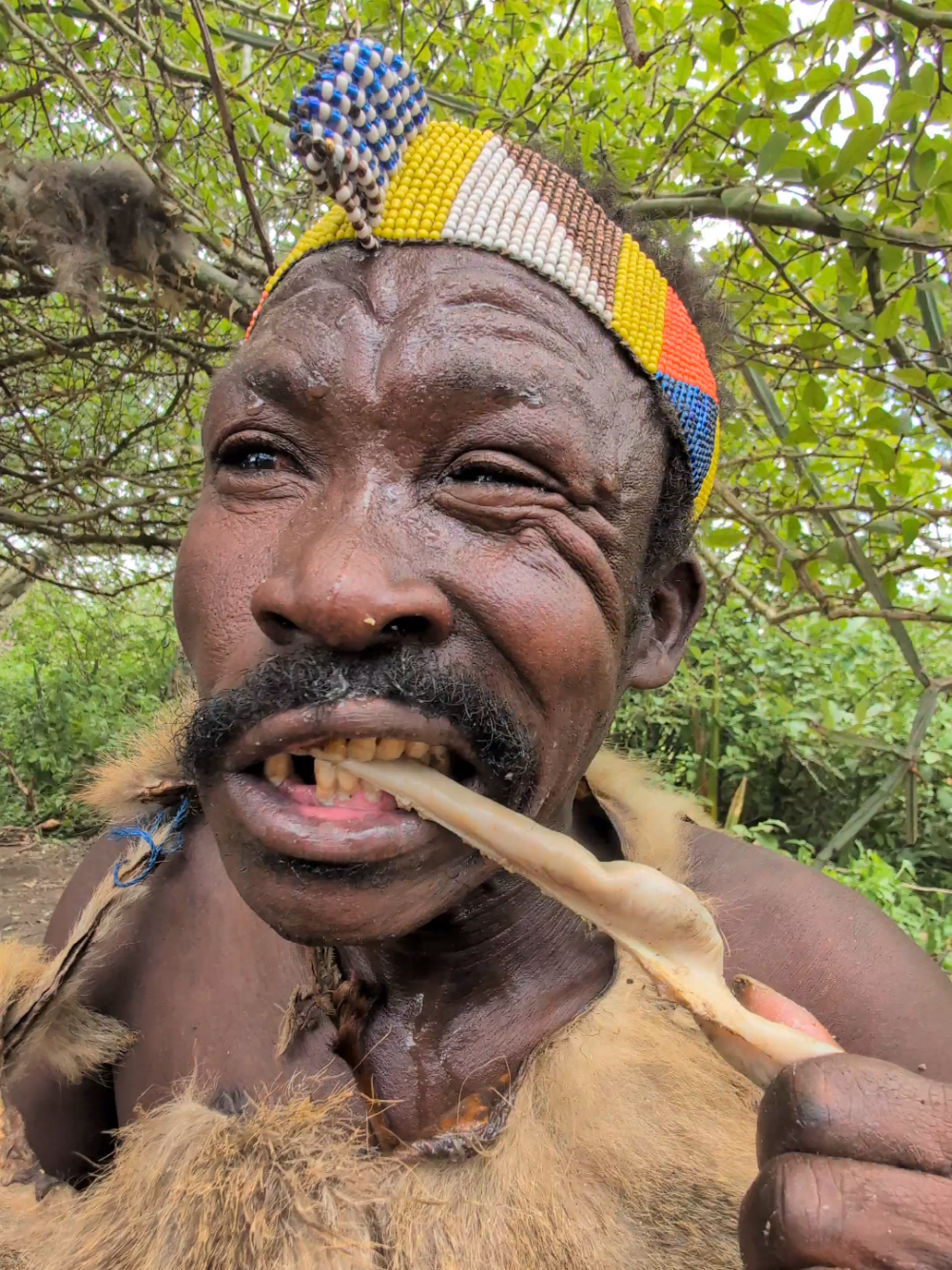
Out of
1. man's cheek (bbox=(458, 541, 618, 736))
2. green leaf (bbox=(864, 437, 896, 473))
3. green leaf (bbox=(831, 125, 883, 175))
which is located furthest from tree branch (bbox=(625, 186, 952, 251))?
man's cheek (bbox=(458, 541, 618, 736))

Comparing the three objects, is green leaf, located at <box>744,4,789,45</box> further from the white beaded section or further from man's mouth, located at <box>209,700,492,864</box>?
man's mouth, located at <box>209,700,492,864</box>

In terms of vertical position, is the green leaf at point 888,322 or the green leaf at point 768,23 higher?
the green leaf at point 768,23

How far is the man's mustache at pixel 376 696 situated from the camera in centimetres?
109

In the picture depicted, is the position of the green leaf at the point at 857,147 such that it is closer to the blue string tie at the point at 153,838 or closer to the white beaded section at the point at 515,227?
the white beaded section at the point at 515,227

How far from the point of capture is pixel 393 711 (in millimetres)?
1081

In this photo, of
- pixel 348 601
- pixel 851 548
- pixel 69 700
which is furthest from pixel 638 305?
pixel 69 700

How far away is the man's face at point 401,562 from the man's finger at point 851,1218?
1.73 ft

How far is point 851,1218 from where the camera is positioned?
0.79 meters

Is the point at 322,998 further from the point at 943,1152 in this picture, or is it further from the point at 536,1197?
the point at 943,1152

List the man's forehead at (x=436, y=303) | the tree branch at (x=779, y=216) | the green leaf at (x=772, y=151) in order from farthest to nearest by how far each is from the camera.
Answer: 1. the tree branch at (x=779, y=216)
2. the green leaf at (x=772, y=151)
3. the man's forehead at (x=436, y=303)

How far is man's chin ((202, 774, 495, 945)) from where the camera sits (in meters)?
1.09

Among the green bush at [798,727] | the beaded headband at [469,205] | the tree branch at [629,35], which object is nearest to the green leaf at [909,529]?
the beaded headband at [469,205]

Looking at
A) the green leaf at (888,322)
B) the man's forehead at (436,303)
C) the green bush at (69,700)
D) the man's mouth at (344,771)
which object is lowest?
the green bush at (69,700)

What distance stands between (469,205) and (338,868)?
1040 millimetres
